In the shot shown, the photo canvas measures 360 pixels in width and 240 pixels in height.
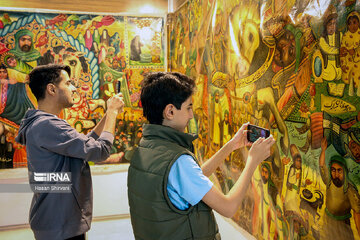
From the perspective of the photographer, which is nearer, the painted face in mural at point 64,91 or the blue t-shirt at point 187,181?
the blue t-shirt at point 187,181

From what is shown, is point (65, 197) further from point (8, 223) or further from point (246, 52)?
point (8, 223)

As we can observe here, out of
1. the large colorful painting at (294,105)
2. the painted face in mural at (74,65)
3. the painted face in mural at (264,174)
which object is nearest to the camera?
the large colorful painting at (294,105)

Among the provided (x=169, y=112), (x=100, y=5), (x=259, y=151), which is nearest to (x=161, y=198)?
(x=169, y=112)

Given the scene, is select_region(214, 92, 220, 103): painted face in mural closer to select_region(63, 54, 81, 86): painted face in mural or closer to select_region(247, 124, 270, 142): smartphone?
select_region(247, 124, 270, 142): smartphone

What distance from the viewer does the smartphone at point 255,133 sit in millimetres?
1536

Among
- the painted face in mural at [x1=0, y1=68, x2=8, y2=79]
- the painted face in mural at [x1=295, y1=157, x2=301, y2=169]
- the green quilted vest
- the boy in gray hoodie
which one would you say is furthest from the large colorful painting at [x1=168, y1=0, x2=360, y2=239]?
the painted face in mural at [x1=0, y1=68, x2=8, y2=79]

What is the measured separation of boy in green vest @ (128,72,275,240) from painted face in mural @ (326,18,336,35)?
591 millimetres

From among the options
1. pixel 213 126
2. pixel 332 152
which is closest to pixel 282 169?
pixel 332 152

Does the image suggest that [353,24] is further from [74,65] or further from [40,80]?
[74,65]

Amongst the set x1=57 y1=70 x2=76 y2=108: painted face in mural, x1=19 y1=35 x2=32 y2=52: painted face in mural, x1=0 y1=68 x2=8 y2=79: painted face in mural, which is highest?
x1=19 y1=35 x2=32 y2=52: painted face in mural

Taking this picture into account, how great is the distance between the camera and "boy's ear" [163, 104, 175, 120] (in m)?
1.29

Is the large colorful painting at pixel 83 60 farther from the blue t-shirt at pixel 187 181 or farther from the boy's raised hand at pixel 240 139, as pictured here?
the blue t-shirt at pixel 187 181

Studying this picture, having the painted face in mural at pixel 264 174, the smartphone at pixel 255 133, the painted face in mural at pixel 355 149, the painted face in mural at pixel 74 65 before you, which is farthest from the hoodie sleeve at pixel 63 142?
the painted face in mural at pixel 74 65

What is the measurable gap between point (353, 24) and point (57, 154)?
5.53ft
